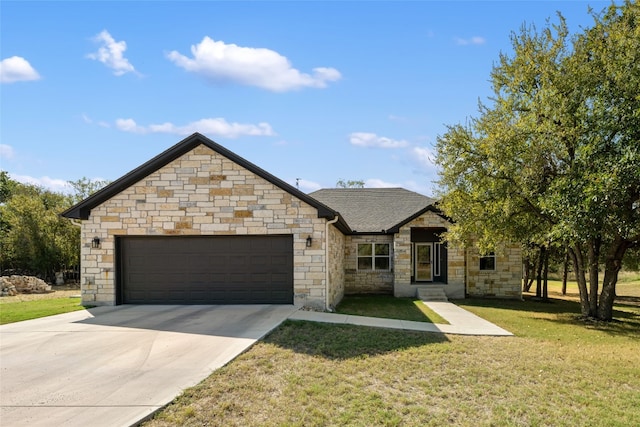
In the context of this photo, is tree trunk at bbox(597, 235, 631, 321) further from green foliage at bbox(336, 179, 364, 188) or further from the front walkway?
green foliage at bbox(336, 179, 364, 188)

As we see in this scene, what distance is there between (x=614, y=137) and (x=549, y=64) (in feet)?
9.81

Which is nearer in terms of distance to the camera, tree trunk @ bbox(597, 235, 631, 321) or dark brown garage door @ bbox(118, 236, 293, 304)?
dark brown garage door @ bbox(118, 236, 293, 304)

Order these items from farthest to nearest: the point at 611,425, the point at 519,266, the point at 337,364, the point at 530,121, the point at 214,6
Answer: the point at 519,266 → the point at 530,121 → the point at 214,6 → the point at 337,364 → the point at 611,425

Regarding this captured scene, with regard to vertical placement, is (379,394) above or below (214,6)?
below

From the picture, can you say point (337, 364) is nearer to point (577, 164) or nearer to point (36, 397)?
point (36, 397)

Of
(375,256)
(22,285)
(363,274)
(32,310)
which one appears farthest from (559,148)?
(22,285)

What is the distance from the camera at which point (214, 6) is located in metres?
11.8

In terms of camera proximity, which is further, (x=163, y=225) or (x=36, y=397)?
(x=163, y=225)

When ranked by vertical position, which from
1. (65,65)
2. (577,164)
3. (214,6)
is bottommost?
(577,164)

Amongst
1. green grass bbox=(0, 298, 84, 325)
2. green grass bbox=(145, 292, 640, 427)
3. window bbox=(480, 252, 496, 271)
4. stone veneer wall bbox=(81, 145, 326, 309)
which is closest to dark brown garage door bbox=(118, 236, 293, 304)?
stone veneer wall bbox=(81, 145, 326, 309)

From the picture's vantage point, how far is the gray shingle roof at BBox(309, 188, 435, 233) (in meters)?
20.9

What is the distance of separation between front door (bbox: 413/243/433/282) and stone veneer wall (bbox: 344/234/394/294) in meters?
1.64

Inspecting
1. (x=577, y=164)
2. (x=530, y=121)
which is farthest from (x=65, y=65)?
(x=577, y=164)

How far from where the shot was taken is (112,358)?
763cm
